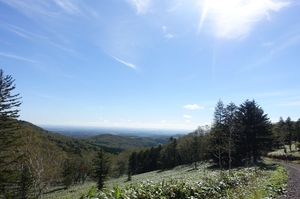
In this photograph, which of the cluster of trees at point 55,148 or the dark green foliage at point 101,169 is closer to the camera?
the cluster of trees at point 55,148

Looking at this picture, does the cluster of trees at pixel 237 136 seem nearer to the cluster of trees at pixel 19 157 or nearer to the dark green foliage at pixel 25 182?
the cluster of trees at pixel 19 157

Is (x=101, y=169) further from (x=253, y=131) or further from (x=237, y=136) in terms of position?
(x=253, y=131)

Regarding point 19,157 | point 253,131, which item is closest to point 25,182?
point 19,157

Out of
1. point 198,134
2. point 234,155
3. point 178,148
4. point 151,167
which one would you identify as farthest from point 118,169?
point 234,155

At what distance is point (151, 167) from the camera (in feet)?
277

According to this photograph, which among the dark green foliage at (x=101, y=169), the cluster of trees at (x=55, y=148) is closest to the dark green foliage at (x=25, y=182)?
the cluster of trees at (x=55, y=148)

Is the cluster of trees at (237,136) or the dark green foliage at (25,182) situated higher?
the cluster of trees at (237,136)

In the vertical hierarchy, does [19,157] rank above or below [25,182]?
above

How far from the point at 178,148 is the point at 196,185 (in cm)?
6078

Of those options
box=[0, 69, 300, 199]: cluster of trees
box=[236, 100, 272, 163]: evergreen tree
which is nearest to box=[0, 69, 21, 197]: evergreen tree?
box=[0, 69, 300, 199]: cluster of trees

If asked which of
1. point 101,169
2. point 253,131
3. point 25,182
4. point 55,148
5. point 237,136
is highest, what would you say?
point 253,131

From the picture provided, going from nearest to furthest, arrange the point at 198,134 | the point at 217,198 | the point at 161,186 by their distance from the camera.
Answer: the point at 161,186, the point at 217,198, the point at 198,134

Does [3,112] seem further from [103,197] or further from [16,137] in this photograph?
[103,197]

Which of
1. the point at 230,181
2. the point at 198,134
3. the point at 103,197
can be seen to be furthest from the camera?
the point at 198,134
